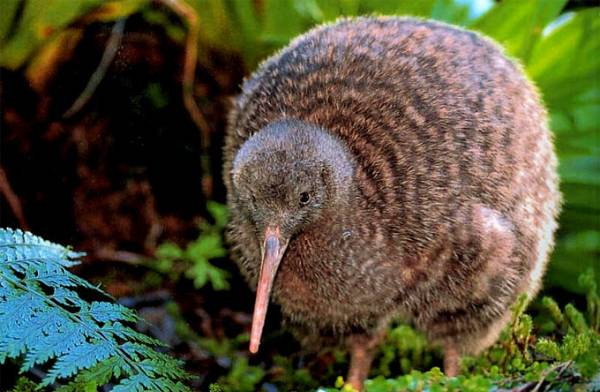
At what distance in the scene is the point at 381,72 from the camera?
251 centimetres

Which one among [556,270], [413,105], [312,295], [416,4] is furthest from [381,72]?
[556,270]

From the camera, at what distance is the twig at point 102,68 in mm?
3391

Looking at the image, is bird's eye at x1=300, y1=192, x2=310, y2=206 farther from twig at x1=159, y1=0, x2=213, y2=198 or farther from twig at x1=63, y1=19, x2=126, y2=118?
twig at x1=63, y1=19, x2=126, y2=118

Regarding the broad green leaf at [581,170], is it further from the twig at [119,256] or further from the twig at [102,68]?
A: the twig at [102,68]

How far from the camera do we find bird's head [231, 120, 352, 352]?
221 cm

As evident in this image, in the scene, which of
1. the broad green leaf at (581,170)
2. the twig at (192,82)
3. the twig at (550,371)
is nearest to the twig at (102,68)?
the twig at (192,82)

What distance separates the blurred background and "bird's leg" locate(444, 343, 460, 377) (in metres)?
0.57

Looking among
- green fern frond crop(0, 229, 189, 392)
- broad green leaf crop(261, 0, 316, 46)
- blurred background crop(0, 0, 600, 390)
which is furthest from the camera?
broad green leaf crop(261, 0, 316, 46)

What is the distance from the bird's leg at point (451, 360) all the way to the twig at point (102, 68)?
5.71 feet

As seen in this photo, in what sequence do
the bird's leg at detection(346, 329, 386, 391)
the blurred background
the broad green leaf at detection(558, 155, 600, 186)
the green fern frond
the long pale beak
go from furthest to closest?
the broad green leaf at detection(558, 155, 600, 186)
the blurred background
the bird's leg at detection(346, 329, 386, 391)
the long pale beak
the green fern frond

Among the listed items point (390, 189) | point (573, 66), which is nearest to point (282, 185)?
point (390, 189)

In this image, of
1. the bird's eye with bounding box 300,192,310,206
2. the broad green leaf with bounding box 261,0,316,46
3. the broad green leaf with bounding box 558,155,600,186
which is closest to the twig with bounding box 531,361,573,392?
the bird's eye with bounding box 300,192,310,206

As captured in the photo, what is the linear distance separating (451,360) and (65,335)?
137cm

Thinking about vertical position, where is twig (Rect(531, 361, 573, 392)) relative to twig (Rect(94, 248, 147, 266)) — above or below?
above
